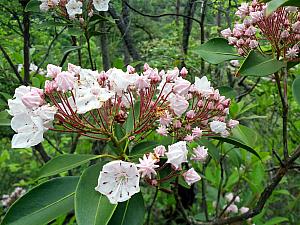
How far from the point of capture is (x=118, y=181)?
1.03m

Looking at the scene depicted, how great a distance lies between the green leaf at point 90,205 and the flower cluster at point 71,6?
2.96 ft

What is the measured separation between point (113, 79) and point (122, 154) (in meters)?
0.20

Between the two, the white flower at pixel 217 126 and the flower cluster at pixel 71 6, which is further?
the flower cluster at pixel 71 6

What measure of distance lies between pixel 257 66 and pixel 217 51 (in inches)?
12.3

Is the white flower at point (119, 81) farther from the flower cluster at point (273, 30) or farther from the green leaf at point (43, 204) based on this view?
the flower cluster at point (273, 30)

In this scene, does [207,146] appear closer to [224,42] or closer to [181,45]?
[224,42]

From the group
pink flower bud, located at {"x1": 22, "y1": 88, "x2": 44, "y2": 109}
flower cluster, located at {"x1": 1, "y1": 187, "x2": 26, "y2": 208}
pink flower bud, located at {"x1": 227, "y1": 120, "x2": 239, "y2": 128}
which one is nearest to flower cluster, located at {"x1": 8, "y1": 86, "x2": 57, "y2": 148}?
pink flower bud, located at {"x1": 22, "y1": 88, "x2": 44, "y2": 109}

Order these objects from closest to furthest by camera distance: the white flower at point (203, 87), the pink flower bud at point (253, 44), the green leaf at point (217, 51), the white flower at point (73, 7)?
1. the white flower at point (203, 87)
2. the pink flower bud at point (253, 44)
3. the green leaf at point (217, 51)
4. the white flower at point (73, 7)

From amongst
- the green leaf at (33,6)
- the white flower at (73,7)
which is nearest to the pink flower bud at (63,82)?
the white flower at (73,7)

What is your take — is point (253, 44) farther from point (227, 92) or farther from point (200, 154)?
point (200, 154)

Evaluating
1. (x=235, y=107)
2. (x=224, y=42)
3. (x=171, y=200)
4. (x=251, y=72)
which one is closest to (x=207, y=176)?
(x=171, y=200)

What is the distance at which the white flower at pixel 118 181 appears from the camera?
3.39 feet

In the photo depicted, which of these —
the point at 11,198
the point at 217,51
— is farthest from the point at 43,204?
the point at 11,198

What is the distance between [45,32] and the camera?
3.21 metres
